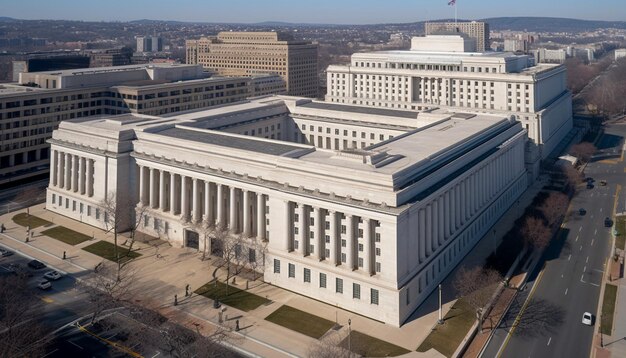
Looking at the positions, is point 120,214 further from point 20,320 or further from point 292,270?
point 292,270

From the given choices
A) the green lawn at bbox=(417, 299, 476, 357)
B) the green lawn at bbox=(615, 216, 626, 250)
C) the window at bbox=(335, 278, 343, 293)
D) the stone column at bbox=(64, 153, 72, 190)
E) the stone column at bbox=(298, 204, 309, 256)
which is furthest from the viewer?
the stone column at bbox=(64, 153, 72, 190)

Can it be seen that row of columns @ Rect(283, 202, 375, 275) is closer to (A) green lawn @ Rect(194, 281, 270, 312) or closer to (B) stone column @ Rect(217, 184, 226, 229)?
(A) green lawn @ Rect(194, 281, 270, 312)

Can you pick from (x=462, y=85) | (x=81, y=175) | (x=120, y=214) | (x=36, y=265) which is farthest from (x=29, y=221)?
(x=462, y=85)

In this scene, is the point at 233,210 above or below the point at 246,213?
above

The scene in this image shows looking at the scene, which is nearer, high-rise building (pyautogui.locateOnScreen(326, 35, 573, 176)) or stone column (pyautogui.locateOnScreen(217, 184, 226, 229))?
stone column (pyautogui.locateOnScreen(217, 184, 226, 229))

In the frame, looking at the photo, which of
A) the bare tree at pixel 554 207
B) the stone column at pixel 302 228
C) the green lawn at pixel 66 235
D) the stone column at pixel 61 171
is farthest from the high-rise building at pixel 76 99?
the bare tree at pixel 554 207

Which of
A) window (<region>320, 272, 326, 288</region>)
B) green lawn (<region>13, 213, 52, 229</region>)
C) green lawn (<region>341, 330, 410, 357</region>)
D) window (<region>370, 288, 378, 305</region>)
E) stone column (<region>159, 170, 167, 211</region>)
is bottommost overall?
green lawn (<region>341, 330, 410, 357</region>)

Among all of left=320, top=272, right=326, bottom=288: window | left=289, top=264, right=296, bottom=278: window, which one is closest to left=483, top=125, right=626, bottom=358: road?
left=320, top=272, right=326, bottom=288: window
